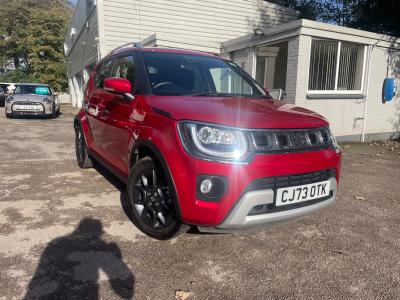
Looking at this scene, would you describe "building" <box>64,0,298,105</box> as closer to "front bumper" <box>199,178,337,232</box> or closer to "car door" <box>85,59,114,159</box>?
"car door" <box>85,59,114,159</box>

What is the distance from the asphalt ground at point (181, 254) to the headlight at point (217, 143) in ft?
3.05

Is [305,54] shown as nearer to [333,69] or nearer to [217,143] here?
[333,69]

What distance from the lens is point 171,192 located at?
2.79 meters

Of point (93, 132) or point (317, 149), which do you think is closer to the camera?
point (317, 149)

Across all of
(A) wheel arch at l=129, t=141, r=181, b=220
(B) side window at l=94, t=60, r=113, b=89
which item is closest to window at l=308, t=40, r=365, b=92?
(B) side window at l=94, t=60, r=113, b=89

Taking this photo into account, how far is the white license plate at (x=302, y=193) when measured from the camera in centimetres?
280

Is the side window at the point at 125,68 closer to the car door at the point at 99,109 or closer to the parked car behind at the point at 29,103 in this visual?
the car door at the point at 99,109

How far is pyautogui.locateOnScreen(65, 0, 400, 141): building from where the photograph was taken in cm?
873

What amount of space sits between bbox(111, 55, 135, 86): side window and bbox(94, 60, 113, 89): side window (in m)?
0.22

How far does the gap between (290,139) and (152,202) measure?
1.31 m

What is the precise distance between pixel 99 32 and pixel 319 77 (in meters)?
7.05

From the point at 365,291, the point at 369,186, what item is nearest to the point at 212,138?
the point at 365,291

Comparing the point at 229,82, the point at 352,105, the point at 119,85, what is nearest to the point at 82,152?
the point at 119,85

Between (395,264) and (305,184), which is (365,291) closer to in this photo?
(395,264)
